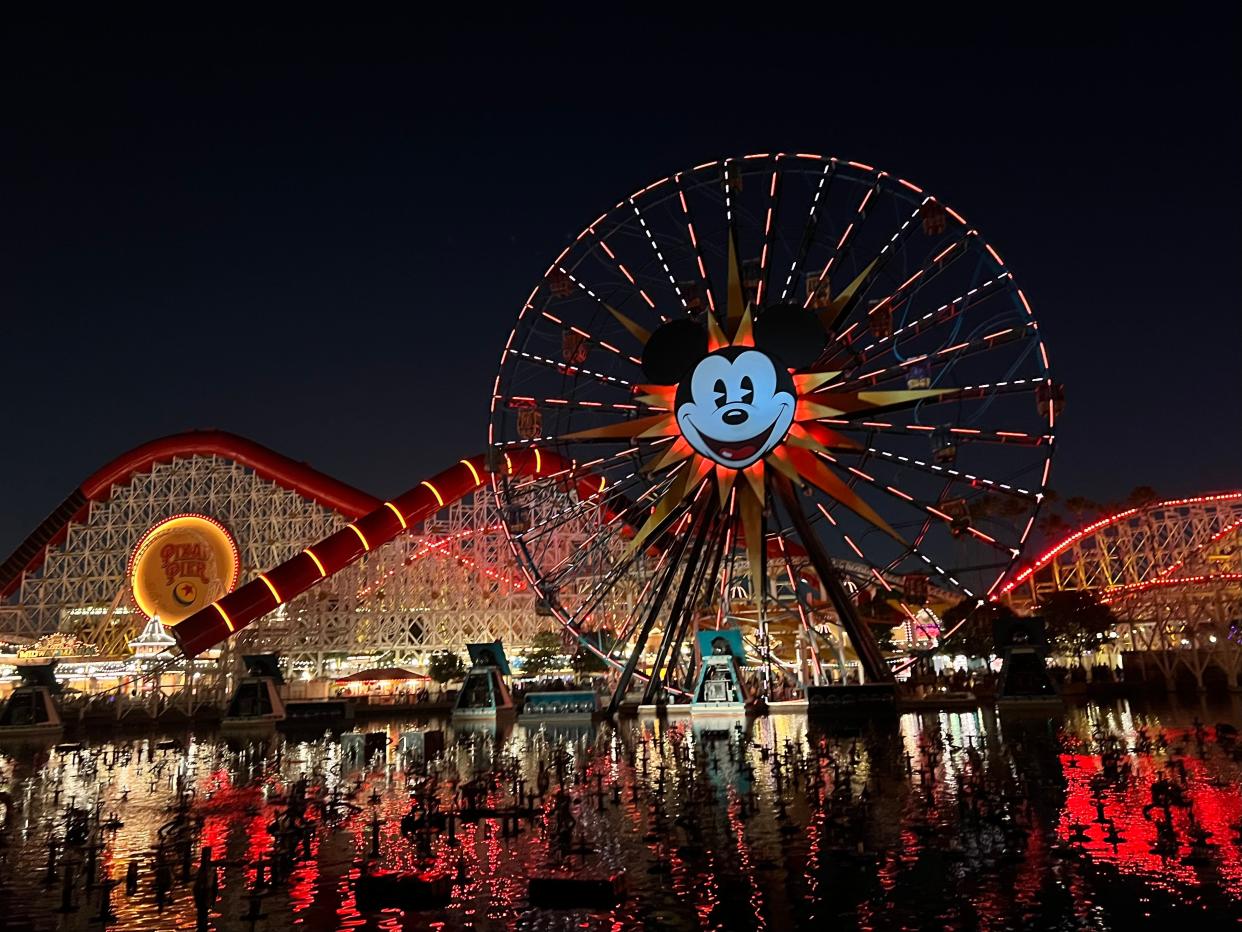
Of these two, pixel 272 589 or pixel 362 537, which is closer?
pixel 272 589

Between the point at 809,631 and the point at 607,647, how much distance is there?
8350 mm

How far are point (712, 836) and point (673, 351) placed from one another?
2232cm

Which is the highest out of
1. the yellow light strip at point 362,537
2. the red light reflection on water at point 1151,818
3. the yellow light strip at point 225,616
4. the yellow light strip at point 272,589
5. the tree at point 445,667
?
the yellow light strip at point 362,537

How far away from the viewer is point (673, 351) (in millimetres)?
35312

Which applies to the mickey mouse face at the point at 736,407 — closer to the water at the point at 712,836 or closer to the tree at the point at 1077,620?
the water at the point at 712,836

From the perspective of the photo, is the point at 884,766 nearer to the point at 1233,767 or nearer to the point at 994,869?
the point at 1233,767

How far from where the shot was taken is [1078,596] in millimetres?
57281

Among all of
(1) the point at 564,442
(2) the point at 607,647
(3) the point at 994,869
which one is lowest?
(3) the point at 994,869

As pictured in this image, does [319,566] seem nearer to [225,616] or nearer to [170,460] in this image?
[225,616]

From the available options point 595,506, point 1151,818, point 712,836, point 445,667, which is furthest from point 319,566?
point 1151,818

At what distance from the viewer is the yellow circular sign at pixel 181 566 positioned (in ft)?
199

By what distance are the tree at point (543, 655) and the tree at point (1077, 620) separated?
2816cm

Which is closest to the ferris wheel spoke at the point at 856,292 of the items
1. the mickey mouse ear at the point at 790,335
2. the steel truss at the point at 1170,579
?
the mickey mouse ear at the point at 790,335

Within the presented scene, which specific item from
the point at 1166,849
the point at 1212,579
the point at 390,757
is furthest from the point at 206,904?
the point at 1212,579
